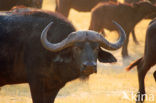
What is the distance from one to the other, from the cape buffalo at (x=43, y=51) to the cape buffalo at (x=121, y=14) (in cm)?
804

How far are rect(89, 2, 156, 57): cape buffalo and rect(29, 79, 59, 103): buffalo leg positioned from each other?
827 cm

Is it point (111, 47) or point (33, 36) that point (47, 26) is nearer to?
point (33, 36)

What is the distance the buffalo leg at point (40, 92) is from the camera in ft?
25.3

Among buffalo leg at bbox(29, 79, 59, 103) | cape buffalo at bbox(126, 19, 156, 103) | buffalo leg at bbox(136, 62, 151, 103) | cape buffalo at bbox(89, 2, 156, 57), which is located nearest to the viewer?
buffalo leg at bbox(29, 79, 59, 103)

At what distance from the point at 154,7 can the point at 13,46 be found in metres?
8.99

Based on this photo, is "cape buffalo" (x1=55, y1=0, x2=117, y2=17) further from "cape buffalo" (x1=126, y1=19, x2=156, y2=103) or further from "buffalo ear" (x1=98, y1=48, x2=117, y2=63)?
"buffalo ear" (x1=98, y1=48, x2=117, y2=63)

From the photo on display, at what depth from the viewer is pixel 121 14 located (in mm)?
16234

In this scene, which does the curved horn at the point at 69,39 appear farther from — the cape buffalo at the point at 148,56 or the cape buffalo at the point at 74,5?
the cape buffalo at the point at 74,5

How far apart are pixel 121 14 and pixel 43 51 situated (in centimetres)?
881


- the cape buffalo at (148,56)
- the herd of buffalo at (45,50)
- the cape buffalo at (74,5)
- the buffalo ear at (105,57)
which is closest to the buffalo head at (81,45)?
the herd of buffalo at (45,50)

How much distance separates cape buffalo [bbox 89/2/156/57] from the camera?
16062 millimetres

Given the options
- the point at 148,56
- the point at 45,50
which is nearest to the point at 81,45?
the point at 45,50

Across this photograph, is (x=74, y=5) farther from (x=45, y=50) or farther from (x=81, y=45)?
(x=81, y=45)

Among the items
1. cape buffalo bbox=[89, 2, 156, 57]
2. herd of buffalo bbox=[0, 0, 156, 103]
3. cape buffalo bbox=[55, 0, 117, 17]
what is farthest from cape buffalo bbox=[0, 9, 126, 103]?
cape buffalo bbox=[55, 0, 117, 17]
